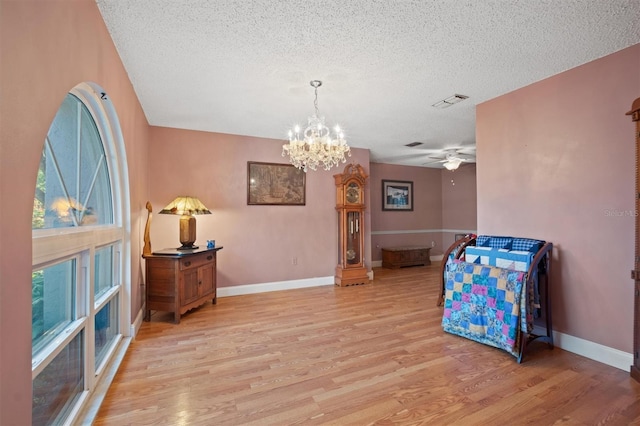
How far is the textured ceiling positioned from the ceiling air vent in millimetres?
84

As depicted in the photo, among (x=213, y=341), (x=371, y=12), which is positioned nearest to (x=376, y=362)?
(x=213, y=341)

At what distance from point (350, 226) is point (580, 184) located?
321 centimetres

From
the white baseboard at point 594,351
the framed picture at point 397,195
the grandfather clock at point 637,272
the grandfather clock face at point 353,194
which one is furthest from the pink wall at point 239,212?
the grandfather clock at point 637,272

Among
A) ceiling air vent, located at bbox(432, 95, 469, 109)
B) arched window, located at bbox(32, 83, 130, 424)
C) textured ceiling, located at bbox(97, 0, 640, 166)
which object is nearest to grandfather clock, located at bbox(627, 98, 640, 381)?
textured ceiling, located at bbox(97, 0, 640, 166)

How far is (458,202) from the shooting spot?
7496mm

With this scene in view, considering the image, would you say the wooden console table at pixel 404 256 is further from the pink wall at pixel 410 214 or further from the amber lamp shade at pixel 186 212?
the amber lamp shade at pixel 186 212

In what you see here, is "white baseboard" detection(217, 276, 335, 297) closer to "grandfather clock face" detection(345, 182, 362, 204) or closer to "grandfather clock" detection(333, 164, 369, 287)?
"grandfather clock" detection(333, 164, 369, 287)

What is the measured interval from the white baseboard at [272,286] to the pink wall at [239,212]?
0.07 metres

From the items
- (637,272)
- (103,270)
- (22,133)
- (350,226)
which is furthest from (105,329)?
(637,272)

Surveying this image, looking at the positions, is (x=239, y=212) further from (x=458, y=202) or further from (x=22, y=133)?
(x=458, y=202)

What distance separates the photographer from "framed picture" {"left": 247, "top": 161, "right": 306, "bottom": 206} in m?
4.64

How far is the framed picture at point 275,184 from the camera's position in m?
4.64

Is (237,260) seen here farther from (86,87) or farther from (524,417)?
(524,417)

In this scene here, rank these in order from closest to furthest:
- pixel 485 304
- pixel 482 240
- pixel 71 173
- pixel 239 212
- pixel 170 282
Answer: pixel 71 173, pixel 485 304, pixel 482 240, pixel 170 282, pixel 239 212
